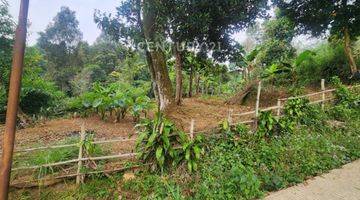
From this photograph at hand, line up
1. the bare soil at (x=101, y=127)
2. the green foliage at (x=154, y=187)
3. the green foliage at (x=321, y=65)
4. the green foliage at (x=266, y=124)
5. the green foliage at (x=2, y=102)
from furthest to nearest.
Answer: the green foliage at (x=321, y=65) → the green foliage at (x=2, y=102) → the bare soil at (x=101, y=127) → the green foliage at (x=266, y=124) → the green foliage at (x=154, y=187)

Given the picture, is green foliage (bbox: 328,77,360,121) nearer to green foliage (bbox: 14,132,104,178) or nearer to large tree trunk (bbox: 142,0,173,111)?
large tree trunk (bbox: 142,0,173,111)

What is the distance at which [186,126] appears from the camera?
801cm

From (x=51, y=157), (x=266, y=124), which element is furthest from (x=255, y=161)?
(x=51, y=157)

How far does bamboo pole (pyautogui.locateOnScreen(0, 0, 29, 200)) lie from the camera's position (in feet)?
12.4

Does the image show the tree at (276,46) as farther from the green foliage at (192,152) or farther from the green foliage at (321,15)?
the green foliage at (192,152)

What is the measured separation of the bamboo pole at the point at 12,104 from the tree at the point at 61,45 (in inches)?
908

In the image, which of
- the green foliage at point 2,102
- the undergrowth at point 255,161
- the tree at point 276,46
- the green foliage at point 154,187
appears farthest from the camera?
the tree at point 276,46

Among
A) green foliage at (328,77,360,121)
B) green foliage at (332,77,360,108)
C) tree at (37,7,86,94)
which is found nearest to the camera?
green foliage at (328,77,360,121)

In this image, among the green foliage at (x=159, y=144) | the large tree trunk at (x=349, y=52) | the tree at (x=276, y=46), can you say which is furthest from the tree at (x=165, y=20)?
the tree at (x=276, y=46)

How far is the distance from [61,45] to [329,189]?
26.9 meters

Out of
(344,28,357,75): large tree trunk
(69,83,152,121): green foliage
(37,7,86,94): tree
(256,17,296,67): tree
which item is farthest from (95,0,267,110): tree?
(37,7,86,94): tree

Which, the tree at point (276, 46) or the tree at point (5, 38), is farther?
the tree at point (276, 46)

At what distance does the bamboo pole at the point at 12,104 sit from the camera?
379 cm

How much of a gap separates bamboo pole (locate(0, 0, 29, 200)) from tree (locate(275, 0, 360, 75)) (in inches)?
427
